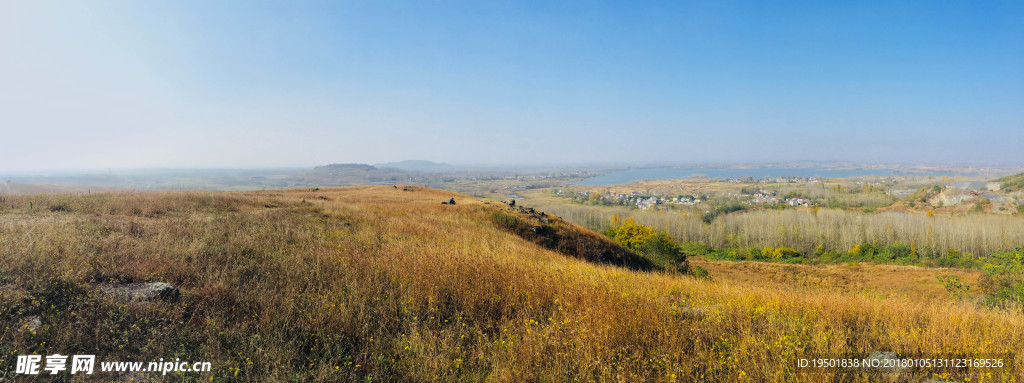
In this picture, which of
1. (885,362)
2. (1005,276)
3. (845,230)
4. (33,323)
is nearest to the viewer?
(33,323)

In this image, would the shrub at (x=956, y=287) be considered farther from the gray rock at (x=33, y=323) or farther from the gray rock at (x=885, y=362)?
the gray rock at (x=33, y=323)

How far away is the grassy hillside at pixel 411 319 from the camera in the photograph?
123 inches

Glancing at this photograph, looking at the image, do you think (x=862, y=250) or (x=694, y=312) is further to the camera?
(x=862, y=250)

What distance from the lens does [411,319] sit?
4.16 meters

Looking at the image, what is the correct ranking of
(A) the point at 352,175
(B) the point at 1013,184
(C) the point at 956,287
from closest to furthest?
(C) the point at 956,287 → (B) the point at 1013,184 → (A) the point at 352,175

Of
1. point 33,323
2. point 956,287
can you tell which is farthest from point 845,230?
point 33,323

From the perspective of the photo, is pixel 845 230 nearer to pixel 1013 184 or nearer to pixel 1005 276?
pixel 1005 276

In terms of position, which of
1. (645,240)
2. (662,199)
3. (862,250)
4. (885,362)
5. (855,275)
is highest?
(885,362)

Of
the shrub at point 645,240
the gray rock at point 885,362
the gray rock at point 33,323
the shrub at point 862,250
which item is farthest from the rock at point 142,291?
the shrub at point 862,250

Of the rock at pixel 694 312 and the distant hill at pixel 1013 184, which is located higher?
the rock at pixel 694 312

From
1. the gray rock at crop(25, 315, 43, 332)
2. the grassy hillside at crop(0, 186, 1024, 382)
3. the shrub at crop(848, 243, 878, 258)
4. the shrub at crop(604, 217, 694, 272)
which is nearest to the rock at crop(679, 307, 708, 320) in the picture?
the grassy hillside at crop(0, 186, 1024, 382)

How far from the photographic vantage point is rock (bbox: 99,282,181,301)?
3817 millimetres

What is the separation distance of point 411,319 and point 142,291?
321 cm

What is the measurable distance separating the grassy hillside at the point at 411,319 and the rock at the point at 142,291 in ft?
0.48
